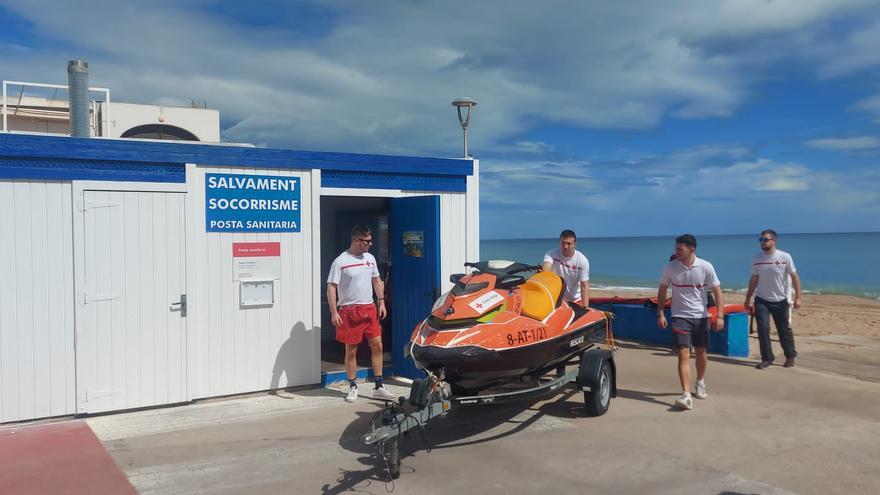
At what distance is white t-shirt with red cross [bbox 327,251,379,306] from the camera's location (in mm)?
7200

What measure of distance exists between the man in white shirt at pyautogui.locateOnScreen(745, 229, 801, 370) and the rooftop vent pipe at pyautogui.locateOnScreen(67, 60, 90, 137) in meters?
Answer: 8.77

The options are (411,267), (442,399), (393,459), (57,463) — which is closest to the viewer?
(393,459)

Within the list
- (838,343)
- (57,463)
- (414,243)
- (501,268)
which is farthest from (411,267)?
(838,343)

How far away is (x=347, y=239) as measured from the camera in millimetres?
10695

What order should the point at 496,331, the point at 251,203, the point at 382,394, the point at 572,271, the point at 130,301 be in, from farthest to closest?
the point at 572,271 → the point at 382,394 → the point at 251,203 → the point at 130,301 → the point at 496,331

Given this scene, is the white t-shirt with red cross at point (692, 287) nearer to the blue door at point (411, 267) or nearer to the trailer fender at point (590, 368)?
the trailer fender at point (590, 368)

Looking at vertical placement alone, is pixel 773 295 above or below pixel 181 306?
below

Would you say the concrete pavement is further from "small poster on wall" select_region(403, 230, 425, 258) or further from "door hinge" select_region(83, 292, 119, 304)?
"small poster on wall" select_region(403, 230, 425, 258)

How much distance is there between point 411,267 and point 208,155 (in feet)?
8.61

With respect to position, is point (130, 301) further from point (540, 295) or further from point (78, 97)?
point (540, 295)

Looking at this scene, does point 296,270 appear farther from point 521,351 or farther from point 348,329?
point 521,351

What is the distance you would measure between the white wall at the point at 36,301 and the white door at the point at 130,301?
0.13m

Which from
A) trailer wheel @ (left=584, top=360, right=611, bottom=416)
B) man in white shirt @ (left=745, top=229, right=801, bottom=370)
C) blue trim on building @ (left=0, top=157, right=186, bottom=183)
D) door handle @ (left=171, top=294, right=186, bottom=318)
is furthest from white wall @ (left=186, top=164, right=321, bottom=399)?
man in white shirt @ (left=745, top=229, right=801, bottom=370)

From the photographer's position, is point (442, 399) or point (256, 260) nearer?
point (442, 399)
